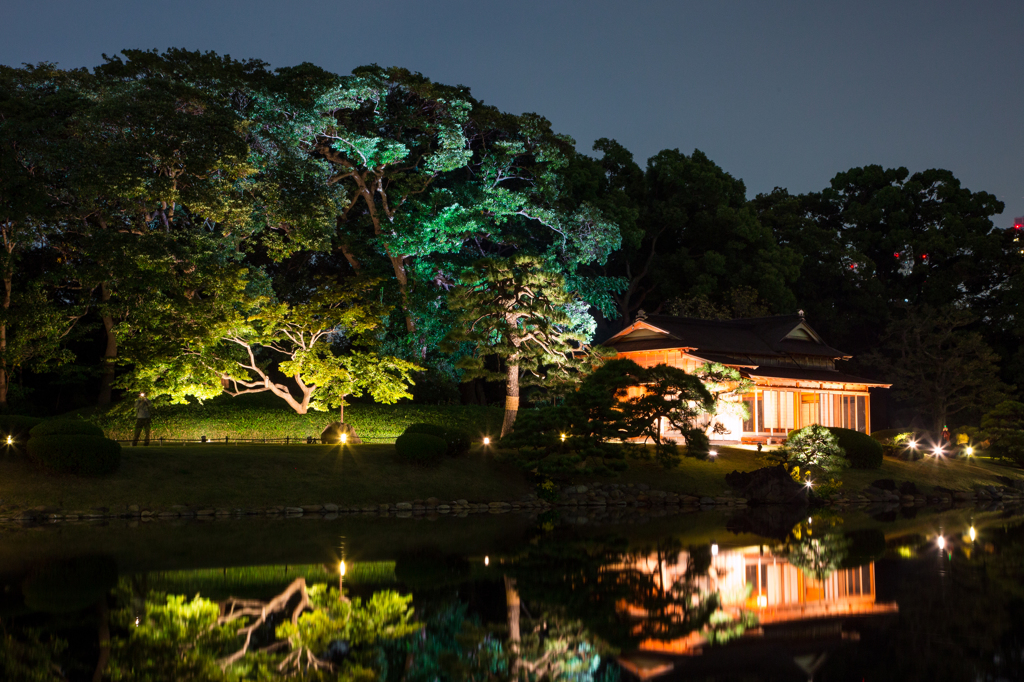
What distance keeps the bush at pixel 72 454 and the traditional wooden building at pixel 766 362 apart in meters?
18.9

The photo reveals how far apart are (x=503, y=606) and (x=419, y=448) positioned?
554 inches

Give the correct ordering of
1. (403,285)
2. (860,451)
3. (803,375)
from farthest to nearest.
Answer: (803,375) → (403,285) → (860,451)

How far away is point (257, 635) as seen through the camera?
8.07m

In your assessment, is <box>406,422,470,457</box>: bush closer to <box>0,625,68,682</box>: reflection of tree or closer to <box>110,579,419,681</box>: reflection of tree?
<box>110,579,419,681</box>: reflection of tree

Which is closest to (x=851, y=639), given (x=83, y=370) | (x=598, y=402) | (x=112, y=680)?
(x=112, y=680)

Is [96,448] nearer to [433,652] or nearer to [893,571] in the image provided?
[433,652]

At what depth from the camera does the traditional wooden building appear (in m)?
33.1

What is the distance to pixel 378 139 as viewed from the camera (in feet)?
101

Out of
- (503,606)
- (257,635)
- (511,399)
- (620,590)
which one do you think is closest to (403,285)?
(511,399)

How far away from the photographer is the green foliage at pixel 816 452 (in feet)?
86.7

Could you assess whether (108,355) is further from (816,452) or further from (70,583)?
(816,452)

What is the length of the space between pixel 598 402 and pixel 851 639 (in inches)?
647

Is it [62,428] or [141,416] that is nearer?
[62,428]

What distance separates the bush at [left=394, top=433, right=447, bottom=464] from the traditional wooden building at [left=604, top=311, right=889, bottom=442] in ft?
36.9
